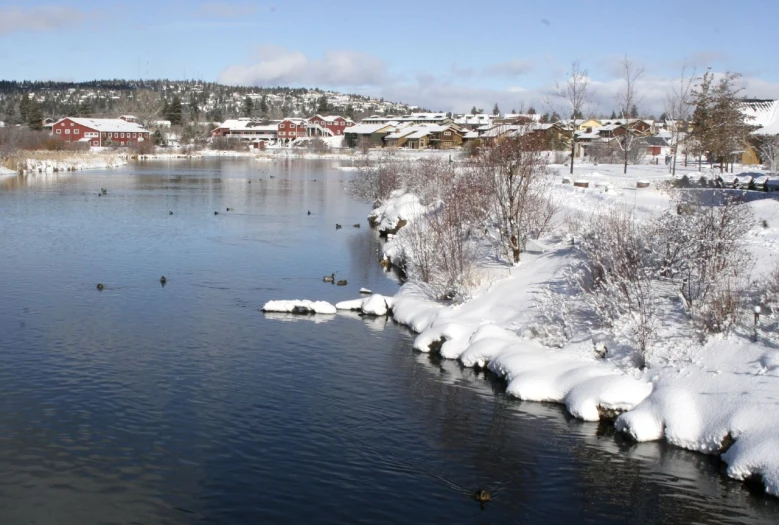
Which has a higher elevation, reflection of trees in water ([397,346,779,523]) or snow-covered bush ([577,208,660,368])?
snow-covered bush ([577,208,660,368])

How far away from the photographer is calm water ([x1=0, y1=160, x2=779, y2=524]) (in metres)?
13.5

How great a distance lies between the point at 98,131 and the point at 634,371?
148 meters

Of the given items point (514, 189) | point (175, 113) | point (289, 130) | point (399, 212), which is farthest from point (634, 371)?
point (175, 113)

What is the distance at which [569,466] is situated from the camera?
15.3 m

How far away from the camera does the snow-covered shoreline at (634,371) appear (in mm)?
15680

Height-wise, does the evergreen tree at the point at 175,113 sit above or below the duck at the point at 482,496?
above

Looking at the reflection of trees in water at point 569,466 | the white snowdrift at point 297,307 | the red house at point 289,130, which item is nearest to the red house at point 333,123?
the red house at point 289,130

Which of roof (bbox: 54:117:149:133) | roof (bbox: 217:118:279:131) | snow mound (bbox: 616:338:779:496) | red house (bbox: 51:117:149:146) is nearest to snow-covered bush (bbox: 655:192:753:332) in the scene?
snow mound (bbox: 616:338:779:496)

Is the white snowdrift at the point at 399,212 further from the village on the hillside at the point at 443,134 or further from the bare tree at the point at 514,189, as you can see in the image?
the bare tree at the point at 514,189

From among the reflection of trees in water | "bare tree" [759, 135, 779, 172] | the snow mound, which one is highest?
"bare tree" [759, 135, 779, 172]

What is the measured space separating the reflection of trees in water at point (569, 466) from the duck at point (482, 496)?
377 mm

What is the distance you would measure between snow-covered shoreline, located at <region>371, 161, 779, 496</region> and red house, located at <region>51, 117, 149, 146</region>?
135 metres

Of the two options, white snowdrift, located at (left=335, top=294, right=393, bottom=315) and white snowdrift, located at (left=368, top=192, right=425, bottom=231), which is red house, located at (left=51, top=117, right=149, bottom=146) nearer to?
white snowdrift, located at (left=368, top=192, right=425, bottom=231)

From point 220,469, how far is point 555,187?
2905 cm
